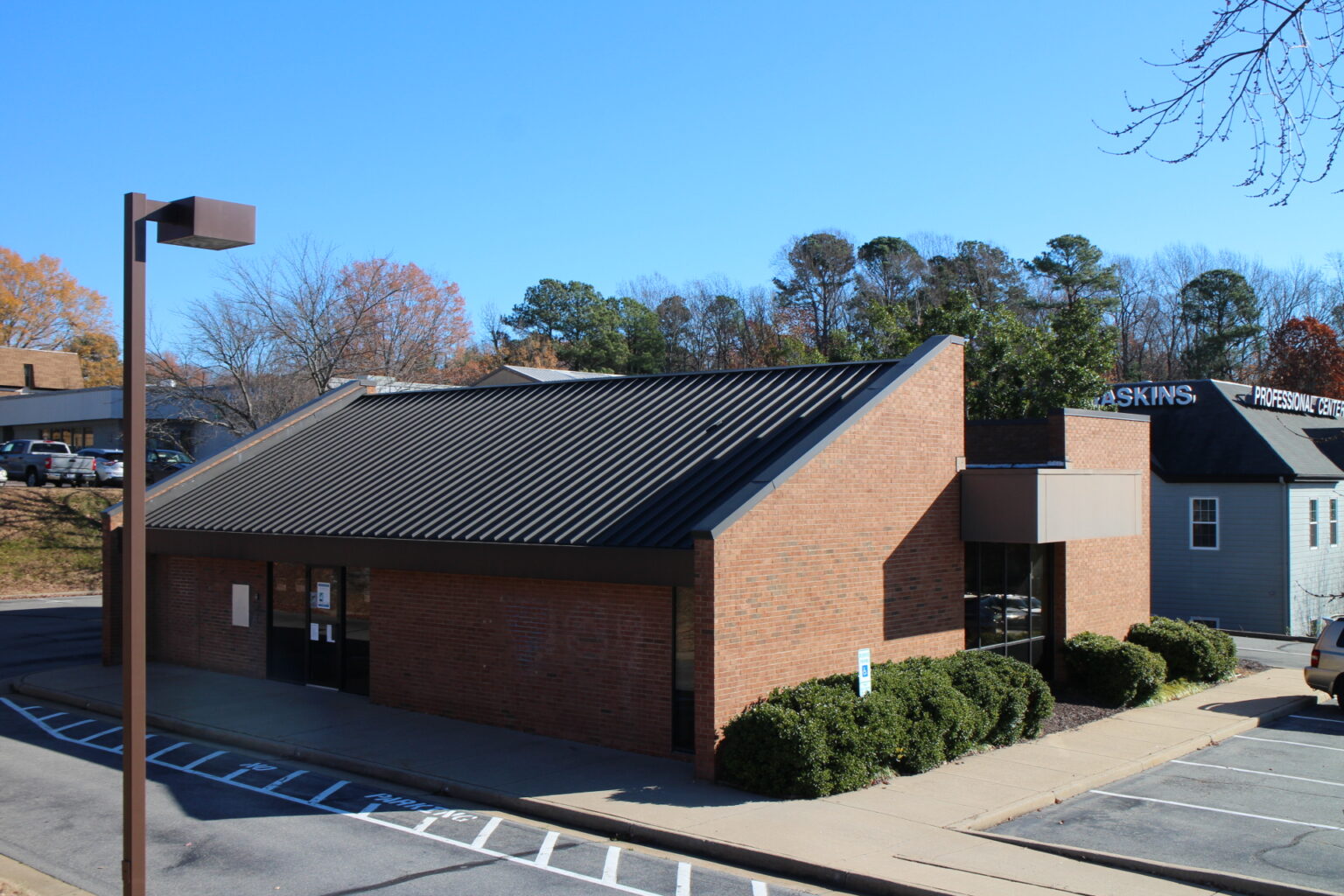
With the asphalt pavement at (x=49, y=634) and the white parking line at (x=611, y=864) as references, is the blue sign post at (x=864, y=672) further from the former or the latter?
the asphalt pavement at (x=49, y=634)

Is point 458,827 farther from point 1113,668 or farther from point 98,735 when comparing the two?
point 1113,668

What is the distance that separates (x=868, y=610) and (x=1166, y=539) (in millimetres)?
20399

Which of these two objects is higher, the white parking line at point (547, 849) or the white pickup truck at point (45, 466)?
the white pickup truck at point (45, 466)

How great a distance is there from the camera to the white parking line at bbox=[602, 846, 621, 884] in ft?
33.7

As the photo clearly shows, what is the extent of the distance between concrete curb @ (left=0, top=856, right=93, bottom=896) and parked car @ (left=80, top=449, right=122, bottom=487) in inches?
1553

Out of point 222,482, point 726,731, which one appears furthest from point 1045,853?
point 222,482

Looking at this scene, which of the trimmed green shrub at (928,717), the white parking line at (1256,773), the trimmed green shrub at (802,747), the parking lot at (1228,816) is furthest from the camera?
the white parking line at (1256,773)

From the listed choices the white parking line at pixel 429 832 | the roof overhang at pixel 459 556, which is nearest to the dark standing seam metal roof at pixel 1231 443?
the roof overhang at pixel 459 556

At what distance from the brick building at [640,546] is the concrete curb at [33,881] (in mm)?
6850

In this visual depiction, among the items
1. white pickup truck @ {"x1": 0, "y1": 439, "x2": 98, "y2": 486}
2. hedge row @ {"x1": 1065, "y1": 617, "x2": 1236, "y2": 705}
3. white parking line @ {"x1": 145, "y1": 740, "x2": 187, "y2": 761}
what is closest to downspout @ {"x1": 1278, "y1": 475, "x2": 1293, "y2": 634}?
hedge row @ {"x1": 1065, "y1": 617, "x2": 1236, "y2": 705}

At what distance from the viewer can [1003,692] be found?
51.5 feet

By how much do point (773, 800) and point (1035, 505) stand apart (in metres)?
6.99

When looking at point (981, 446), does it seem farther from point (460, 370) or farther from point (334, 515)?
point (460, 370)

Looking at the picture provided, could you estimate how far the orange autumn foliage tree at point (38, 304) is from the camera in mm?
79000
